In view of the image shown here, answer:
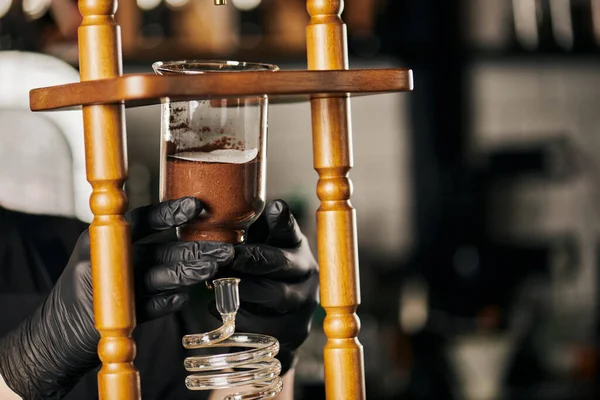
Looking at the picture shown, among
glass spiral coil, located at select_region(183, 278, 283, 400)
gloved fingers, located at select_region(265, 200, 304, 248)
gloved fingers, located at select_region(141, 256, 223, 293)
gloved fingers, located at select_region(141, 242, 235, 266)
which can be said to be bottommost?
glass spiral coil, located at select_region(183, 278, 283, 400)

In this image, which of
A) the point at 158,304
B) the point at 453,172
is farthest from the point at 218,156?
the point at 453,172

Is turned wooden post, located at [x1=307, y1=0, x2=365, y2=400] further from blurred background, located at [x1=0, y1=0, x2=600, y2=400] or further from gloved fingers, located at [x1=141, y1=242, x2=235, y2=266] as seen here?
blurred background, located at [x1=0, y1=0, x2=600, y2=400]

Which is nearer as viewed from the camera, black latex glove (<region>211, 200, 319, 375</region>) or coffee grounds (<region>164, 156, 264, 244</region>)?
coffee grounds (<region>164, 156, 264, 244</region>)

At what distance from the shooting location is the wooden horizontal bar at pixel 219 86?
603mm

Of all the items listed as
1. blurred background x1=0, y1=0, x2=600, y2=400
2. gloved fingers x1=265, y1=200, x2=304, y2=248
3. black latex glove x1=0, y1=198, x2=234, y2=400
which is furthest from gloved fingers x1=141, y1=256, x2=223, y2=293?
blurred background x1=0, y1=0, x2=600, y2=400

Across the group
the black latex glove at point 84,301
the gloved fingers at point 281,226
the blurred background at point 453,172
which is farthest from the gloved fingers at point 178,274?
Result: the blurred background at point 453,172

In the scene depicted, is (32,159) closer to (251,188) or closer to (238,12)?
(238,12)

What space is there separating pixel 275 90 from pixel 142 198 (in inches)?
64.3

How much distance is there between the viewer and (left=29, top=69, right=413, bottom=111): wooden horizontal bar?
0.60 meters

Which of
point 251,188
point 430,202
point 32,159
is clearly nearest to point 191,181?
point 251,188

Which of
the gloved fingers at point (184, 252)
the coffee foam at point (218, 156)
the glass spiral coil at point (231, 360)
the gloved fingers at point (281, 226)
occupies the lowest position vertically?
the glass spiral coil at point (231, 360)

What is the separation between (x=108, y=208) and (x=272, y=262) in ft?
0.65

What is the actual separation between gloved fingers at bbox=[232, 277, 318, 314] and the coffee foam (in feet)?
0.63

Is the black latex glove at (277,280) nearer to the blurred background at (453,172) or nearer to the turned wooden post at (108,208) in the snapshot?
the turned wooden post at (108,208)
